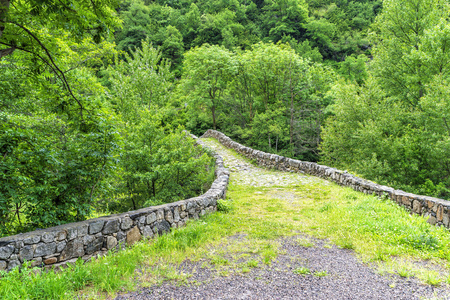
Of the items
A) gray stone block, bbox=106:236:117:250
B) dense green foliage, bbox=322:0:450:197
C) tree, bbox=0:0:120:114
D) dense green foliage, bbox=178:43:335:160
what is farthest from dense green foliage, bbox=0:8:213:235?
dense green foliage, bbox=178:43:335:160

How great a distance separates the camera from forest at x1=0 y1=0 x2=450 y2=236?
13.3 feet

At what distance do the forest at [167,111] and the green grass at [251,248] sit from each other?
1518mm

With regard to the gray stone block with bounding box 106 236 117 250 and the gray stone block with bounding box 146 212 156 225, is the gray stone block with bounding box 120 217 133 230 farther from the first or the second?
the gray stone block with bounding box 146 212 156 225

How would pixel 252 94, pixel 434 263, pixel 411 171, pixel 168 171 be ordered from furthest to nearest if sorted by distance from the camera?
1. pixel 252 94
2. pixel 411 171
3. pixel 168 171
4. pixel 434 263

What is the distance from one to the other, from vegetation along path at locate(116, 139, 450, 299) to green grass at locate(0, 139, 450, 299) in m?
0.02

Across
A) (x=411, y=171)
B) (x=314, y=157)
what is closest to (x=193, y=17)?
(x=314, y=157)

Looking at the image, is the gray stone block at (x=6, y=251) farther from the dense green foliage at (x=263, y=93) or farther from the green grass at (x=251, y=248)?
the dense green foliage at (x=263, y=93)

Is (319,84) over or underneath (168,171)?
over

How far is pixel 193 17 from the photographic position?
47125 mm

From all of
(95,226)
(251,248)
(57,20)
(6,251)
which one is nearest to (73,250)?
(95,226)

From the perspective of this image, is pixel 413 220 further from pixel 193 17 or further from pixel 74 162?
pixel 193 17

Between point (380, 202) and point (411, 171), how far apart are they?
847 centimetres

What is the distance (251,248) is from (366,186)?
5.38m

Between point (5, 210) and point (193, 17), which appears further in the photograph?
point (193, 17)
